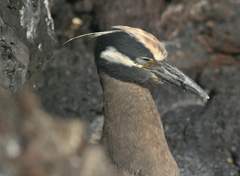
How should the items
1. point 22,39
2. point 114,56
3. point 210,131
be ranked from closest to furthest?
point 114,56 → point 22,39 → point 210,131

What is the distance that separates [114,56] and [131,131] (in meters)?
0.42

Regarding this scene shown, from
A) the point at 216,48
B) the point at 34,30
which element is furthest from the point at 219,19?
the point at 34,30

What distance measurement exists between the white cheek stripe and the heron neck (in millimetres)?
106

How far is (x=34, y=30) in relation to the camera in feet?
12.7

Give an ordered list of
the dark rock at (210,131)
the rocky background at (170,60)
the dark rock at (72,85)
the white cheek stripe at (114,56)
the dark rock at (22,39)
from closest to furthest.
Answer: the white cheek stripe at (114,56) → the dark rock at (22,39) → the rocky background at (170,60) → the dark rock at (210,131) → the dark rock at (72,85)

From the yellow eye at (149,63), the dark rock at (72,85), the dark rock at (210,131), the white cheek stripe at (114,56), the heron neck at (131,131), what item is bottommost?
the dark rock at (72,85)

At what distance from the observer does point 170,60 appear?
232 inches

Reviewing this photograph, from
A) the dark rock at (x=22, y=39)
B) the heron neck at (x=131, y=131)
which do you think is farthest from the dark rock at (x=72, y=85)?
the heron neck at (x=131, y=131)

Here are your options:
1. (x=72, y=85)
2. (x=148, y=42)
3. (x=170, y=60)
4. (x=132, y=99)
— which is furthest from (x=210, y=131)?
(x=148, y=42)

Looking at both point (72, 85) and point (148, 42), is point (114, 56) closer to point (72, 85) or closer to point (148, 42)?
point (148, 42)

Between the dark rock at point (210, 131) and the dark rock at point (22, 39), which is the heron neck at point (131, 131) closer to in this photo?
the dark rock at point (22, 39)

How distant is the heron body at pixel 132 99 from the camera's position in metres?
3.38

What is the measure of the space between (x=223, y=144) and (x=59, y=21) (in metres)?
2.11

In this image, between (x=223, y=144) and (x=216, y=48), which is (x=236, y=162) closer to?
(x=223, y=144)
